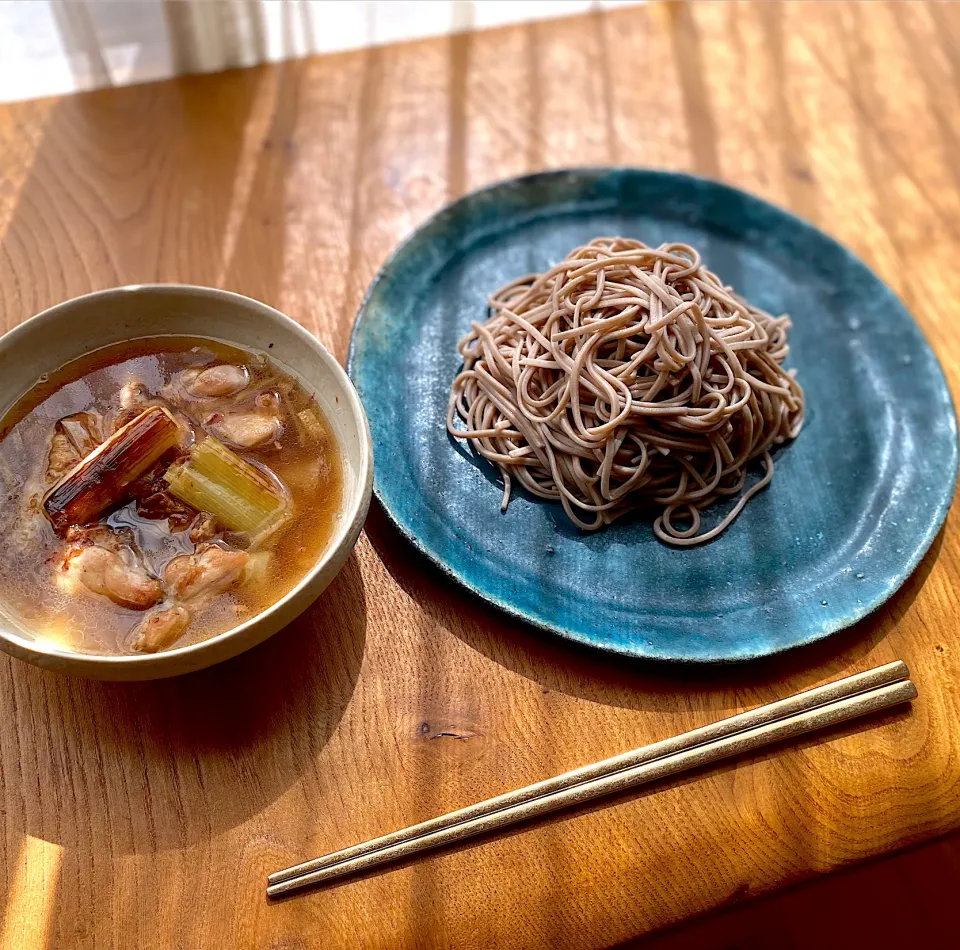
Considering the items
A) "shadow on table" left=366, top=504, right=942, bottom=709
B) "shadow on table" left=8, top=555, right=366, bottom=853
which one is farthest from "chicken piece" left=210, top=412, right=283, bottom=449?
"shadow on table" left=8, top=555, right=366, bottom=853

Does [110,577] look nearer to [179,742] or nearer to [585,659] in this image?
[179,742]

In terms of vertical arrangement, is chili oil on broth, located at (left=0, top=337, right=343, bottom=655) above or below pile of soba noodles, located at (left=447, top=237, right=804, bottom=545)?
above

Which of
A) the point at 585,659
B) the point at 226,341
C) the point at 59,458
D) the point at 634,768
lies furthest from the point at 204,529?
the point at 634,768

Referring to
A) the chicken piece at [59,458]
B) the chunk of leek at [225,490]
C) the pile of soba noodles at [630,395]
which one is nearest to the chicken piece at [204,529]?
the chunk of leek at [225,490]

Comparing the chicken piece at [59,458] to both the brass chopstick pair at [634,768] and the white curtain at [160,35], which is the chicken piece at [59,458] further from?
the white curtain at [160,35]

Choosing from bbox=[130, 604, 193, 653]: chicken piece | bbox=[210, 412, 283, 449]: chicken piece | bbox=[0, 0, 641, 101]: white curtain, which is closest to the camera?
bbox=[130, 604, 193, 653]: chicken piece

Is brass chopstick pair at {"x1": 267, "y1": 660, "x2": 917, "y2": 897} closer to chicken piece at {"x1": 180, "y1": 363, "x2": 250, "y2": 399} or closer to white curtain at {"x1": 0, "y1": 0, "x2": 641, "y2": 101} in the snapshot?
chicken piece at {"x1": 180, "y1": 363, "x2": 250, "y2": 399}

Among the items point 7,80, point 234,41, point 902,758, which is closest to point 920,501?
point 902,758
